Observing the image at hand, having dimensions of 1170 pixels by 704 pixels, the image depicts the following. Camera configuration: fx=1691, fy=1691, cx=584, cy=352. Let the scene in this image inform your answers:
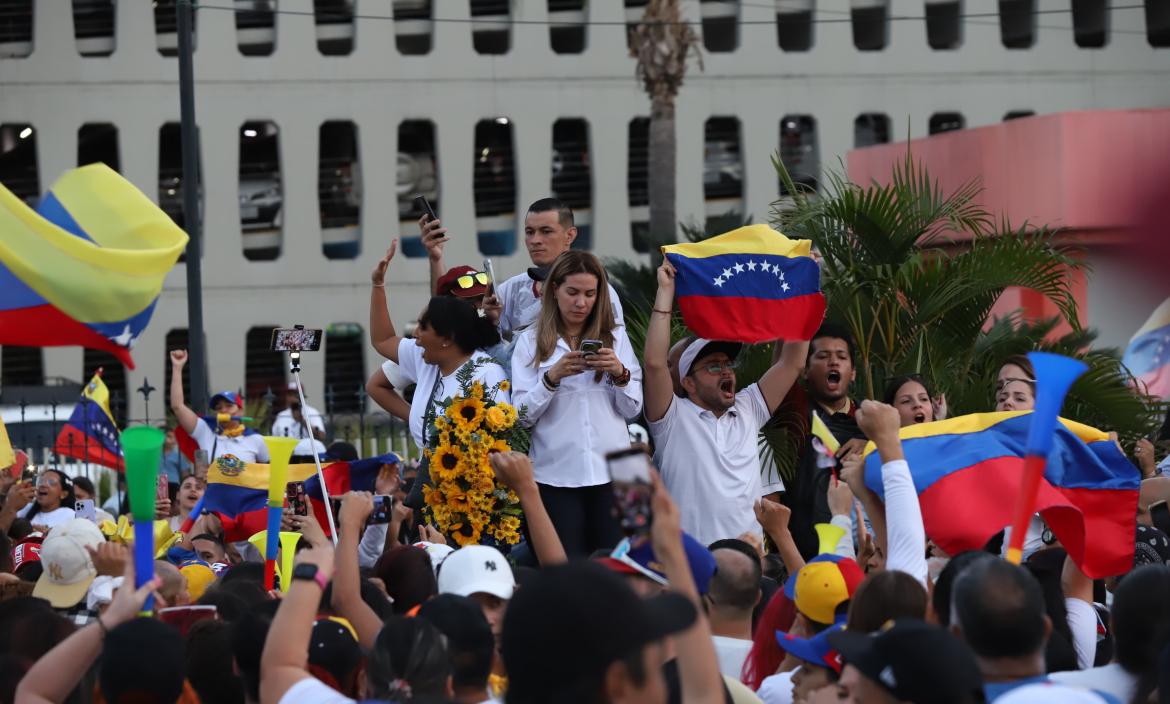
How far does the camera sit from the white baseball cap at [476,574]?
5055mm

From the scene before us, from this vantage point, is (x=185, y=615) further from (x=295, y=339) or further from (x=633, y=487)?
(x=633, y=487)

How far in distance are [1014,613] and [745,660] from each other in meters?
1.42

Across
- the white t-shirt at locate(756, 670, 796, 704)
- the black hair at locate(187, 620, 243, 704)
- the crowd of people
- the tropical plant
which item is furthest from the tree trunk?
the black hair at locate(187, 620, 243, 704)

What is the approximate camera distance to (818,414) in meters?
7.89

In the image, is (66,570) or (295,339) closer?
(66,570)

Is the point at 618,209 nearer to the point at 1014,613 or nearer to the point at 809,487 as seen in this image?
the point at 809,487

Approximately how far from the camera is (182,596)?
19.2 ft

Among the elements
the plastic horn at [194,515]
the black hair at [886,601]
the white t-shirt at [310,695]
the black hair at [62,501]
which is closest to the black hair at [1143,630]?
the black hair at [886,601]

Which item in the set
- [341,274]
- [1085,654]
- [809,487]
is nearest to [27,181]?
[341,274]

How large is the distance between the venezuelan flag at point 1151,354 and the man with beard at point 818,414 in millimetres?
6476

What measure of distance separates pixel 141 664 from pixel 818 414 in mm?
4425

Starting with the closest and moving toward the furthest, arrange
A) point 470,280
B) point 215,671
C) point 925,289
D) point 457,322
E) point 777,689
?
point 215,671 < point 777,689 < point 457,322 < point 470,280 < point 925,289

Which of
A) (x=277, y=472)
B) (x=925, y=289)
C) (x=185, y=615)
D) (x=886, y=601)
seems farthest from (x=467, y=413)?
(x=925, y=289)

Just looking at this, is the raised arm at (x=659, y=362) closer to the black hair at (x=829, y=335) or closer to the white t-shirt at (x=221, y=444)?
the black hair at (x=829, y=335)
